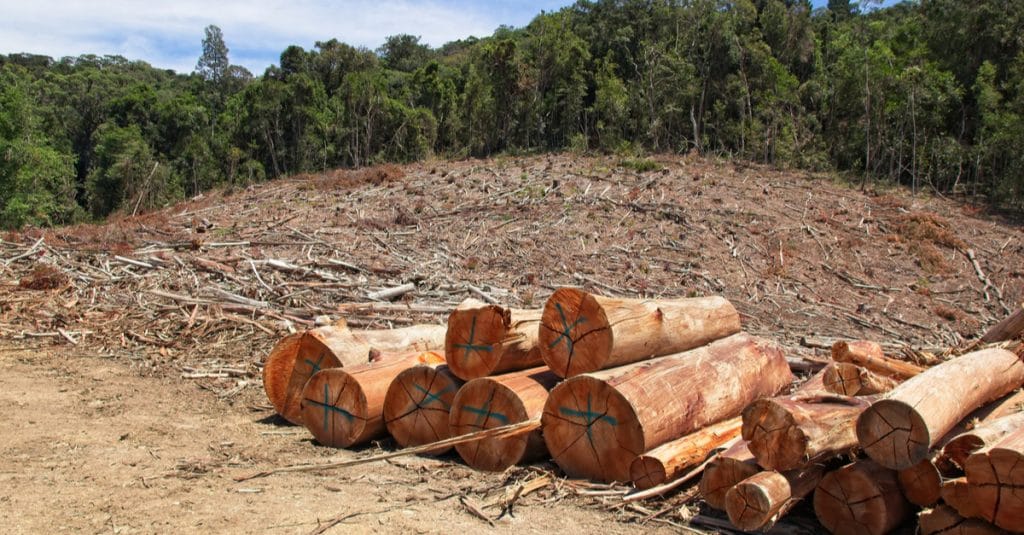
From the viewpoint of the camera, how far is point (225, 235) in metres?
15.1

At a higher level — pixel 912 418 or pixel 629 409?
pixel 912 418

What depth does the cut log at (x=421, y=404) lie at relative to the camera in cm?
548

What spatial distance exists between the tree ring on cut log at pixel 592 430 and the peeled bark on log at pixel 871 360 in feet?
7.70

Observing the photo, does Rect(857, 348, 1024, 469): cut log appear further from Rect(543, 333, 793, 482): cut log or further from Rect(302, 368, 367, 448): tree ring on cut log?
Rect(302, 368, 367, 448): tree ring on cut log

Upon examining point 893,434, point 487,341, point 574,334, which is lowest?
point 893,434

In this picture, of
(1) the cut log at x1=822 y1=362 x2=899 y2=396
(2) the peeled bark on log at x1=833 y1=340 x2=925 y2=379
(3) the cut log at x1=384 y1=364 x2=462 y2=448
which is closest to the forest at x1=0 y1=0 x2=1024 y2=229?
(2) the peeled bark on log at x1=833 y1=340 x2=925 y2=379

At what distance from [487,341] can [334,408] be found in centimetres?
143

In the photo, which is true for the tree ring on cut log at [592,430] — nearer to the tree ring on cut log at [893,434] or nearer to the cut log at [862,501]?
the cut log at [862,501]

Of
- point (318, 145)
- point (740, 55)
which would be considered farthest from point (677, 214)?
point (318, 145)

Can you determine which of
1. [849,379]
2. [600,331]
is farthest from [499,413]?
[849,379]

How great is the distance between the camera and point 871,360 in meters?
5.79

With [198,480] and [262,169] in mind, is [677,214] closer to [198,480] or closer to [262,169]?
[198,480]

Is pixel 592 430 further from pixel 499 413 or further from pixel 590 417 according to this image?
pixel 499 413

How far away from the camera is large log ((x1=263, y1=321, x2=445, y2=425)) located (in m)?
6.34
